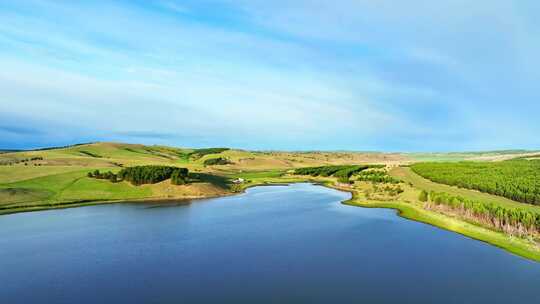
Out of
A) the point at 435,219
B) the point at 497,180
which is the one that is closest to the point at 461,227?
the point at 435,219

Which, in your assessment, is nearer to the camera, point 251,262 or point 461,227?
point 251,262

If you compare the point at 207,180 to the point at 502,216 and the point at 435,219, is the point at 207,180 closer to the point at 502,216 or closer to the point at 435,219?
the point at 435,219

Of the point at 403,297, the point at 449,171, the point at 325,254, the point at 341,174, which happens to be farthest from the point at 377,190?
the point at 403,297

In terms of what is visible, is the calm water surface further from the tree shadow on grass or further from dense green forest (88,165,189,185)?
the tree shadow on grass

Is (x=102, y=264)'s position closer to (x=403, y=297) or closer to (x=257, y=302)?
(x=257, y=302)

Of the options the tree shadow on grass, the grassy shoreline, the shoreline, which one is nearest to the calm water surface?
the grassy shoreline
